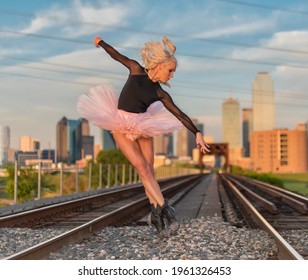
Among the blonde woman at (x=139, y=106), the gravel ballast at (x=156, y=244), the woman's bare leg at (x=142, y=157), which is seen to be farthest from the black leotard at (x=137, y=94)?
the gravel ballast at (x=156, y=244)

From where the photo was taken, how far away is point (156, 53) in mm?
6594

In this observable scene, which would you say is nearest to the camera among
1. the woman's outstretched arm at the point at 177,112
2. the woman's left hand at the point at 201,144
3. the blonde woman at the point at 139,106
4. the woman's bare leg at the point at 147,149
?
the woman's left hand at the point at 201,144

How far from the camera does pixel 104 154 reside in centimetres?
9556

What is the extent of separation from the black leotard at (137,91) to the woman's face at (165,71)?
0.30 feet

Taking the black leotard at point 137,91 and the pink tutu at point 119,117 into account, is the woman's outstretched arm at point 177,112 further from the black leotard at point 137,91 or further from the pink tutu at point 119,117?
the pink tutu at point 119,117

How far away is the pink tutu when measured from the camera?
260 inches

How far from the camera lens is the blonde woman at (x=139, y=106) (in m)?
6.61

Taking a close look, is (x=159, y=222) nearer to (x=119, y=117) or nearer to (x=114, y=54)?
(x=119, y=117)

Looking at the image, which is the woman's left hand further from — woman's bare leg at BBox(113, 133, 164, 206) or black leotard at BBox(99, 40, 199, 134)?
woman's bare leg at BBox(113, 133, 164, 206)

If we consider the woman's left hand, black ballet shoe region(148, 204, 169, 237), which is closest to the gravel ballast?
black ballet shoe region(148, 204, 169, 237)

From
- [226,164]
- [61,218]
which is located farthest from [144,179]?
[226,164]

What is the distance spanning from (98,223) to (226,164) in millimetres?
142412

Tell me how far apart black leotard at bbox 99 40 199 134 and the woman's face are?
0.30 feet
